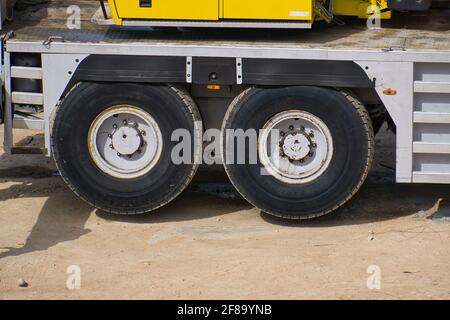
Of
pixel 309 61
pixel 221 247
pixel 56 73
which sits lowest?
pixel 221 247

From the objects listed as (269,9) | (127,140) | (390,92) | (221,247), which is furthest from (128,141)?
(390,92)

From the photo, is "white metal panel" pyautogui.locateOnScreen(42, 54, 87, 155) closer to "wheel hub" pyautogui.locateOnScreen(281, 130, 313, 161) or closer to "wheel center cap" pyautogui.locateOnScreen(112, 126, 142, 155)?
"wheel center cap" pyautogui.locateOnScreen(112, 126, 142, 155)

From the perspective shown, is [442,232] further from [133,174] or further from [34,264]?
[34,264]

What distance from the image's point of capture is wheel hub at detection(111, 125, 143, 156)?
9406 millimetres

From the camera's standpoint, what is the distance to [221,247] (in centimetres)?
884

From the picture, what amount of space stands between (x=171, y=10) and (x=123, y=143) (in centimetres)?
120

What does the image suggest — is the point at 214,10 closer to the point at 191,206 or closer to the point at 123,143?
the point at 123,143

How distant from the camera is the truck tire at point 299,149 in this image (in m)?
9.17

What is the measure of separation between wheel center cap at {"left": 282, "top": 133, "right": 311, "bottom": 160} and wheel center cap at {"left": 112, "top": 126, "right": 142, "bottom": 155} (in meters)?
1.24

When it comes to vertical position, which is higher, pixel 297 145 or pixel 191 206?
pixel 297 145

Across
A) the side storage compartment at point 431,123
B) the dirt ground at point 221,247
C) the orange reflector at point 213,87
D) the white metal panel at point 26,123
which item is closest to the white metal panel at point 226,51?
the side storage compartment at point 431,123

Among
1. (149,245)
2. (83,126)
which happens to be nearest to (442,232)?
(149,245)

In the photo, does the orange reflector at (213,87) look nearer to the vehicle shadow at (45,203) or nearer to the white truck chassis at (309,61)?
the white truck chassis at (309,61)

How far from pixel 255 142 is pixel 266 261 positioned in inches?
48.6
